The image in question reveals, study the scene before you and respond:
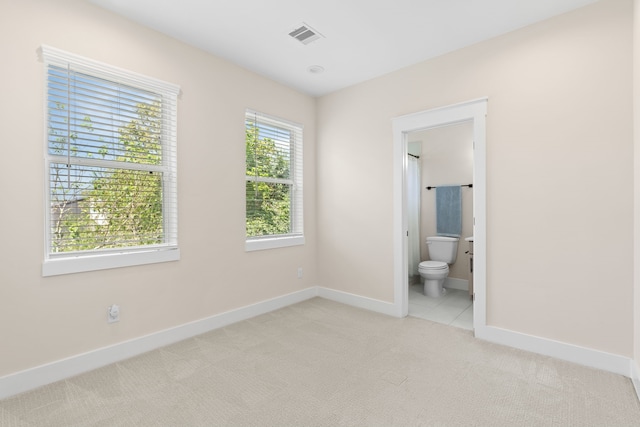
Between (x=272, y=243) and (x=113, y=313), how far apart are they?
165 centimetres

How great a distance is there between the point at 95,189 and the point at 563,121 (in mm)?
3649

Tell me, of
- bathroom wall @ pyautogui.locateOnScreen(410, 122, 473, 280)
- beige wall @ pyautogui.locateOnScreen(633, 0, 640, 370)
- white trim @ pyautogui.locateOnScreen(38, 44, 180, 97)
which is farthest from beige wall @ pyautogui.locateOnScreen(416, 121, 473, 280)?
white trim @ pyautogui.locateOnScreen(38, 44, 180, 97)

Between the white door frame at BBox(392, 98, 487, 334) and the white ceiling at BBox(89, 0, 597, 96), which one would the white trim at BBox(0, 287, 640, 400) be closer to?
the white door frame at BBox(392, 98, 487, 334)

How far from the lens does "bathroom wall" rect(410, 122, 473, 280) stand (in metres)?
4.53

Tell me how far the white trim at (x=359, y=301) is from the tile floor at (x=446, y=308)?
0.26 meters

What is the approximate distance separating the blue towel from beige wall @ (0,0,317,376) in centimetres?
231

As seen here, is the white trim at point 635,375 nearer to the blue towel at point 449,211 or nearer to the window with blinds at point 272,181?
the blue towel at point 449,211

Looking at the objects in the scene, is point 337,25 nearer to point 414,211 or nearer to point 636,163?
point 636,163

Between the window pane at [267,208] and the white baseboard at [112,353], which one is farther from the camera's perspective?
the window pane at [267,208]

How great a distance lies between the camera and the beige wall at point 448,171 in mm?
4527

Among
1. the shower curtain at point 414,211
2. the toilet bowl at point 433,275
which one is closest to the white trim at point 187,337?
the toilet bowl at point 433,275

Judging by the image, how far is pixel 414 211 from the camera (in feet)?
15.6

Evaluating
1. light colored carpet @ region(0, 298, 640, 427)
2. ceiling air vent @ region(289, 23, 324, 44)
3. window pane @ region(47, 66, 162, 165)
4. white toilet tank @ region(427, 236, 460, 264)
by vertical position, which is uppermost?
ceiling air vent @ region(289, 23, 324, 44)

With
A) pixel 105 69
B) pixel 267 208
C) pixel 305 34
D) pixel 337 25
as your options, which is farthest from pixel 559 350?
pixel 105 69
